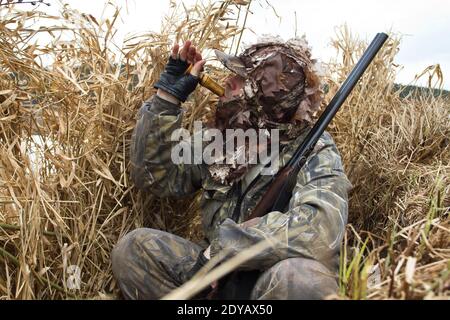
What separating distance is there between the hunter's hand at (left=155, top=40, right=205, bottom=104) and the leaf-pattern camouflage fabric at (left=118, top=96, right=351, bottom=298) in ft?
0.15

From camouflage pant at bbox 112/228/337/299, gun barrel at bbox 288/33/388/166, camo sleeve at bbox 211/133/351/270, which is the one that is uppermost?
gun barrel at bbox 288/33/388/166

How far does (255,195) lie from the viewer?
8.07 feet

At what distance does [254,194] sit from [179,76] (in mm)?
564

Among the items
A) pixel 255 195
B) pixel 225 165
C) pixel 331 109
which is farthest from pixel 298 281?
pixel 331 109

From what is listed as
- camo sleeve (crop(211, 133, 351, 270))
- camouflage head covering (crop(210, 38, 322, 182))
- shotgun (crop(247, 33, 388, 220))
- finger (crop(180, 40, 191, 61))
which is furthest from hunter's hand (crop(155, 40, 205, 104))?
camo sleeve (crop(211, 133, 351, 270))

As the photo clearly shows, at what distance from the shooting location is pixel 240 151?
8.12ft

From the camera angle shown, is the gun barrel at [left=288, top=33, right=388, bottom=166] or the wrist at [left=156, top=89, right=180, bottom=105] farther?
the wrist at [left=156, top=89, right=180, bottom=105]

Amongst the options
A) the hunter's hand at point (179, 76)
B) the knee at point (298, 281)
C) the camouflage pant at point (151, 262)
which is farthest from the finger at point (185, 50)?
the knee at point (298, 281)

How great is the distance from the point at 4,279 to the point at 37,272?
123 mm

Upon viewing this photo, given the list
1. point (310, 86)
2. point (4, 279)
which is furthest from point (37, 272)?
point (310, 86)

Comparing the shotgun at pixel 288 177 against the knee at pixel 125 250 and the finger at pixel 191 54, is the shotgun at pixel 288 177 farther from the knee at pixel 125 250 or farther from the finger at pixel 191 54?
the finger at pixel 191 54

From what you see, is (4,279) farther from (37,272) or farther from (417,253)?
(417,253)

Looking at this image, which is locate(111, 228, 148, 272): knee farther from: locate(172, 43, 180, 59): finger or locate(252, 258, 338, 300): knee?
locate(172, 43, 180, 59): finger

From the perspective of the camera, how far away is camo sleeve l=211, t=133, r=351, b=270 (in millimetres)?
2020
